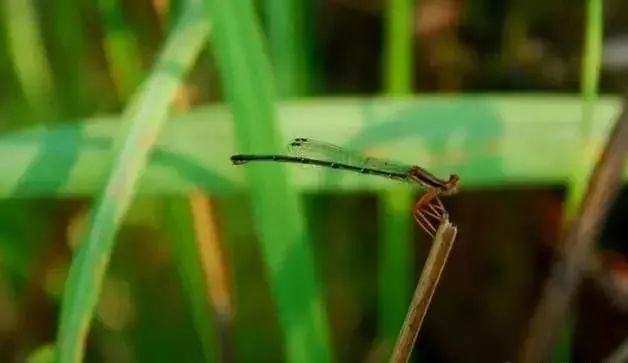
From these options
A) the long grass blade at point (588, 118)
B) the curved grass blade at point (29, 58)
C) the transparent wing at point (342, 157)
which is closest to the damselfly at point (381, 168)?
the transparent wing at point (342, 157)

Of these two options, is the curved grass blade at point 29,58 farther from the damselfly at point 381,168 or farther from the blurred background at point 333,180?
the damselfly at point 381,168

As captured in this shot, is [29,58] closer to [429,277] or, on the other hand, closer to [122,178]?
[122,178]

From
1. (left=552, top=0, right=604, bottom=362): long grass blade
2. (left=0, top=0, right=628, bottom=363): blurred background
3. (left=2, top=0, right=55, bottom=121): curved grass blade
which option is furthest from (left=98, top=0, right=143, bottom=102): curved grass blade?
(left=552, top=0, right=604, bottom=362): long grass blade

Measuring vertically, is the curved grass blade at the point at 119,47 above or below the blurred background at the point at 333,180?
above

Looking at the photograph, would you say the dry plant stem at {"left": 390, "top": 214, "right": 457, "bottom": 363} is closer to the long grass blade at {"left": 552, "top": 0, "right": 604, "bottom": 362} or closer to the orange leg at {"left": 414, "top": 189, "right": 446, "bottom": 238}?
the orange leg at {"left": 414, "top": 189, "right": 446, "bottom": 238}

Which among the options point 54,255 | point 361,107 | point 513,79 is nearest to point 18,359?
point 54,255

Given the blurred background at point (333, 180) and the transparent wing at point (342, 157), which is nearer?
the transparent wing at point (342, 157)

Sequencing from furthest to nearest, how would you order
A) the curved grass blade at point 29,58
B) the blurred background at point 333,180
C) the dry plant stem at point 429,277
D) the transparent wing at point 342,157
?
the curved grass blade at point 29,58, the blurred background at point 333,180, the transparent wing at point 342,157, the dry plant stem at point 429,277
